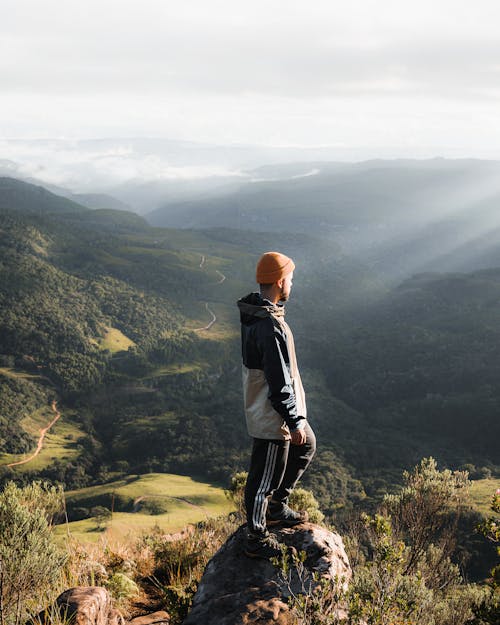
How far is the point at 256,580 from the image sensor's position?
4.93m

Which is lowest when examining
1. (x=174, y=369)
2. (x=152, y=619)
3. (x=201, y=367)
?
(x=201, y=367)

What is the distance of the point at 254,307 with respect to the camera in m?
4.82

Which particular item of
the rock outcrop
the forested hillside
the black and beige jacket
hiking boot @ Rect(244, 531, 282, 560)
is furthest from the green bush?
the forested hillside

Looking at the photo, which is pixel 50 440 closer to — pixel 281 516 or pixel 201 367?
pixel 201 367

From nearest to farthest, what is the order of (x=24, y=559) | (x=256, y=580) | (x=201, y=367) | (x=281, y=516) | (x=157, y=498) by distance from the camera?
1. (x=256, y=580)
2. (x=24, y=559)
3. (x=281, y=516)
4. (x=157, y=498)
5. (x=201, y=367)

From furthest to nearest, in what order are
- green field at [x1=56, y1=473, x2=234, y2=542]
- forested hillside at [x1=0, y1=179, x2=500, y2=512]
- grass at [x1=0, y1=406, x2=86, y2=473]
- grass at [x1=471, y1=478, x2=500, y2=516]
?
forested hillside at [x1=0, y1=179, x2=500, y2=512] → grass at [x1=0, y1=406, x2=86, y2=473] → green field at [x1=56, y1=473, x2=234, y2=542] → grass at [x1=471, y1=478, x2=500, y2=516]

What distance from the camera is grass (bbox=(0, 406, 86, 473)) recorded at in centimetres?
7997

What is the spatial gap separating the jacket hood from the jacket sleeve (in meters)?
0.12

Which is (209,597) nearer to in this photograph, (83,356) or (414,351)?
(83,356)

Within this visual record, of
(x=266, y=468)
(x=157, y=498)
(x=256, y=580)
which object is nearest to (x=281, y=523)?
(x=256, y=580)

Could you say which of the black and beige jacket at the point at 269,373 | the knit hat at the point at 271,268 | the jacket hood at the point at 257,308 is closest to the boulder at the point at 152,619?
the black and beige jacket at the point at 269,373

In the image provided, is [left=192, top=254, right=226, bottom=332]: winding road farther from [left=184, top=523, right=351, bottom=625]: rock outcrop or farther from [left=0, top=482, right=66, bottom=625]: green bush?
[left=184, top=523, right=351, bottom=625]: rock outcrop

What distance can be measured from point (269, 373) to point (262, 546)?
5.96 ft

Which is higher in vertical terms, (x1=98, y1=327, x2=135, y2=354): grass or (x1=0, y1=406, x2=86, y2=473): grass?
(x1=98, y1=327, x2=135, y2=354): grass
